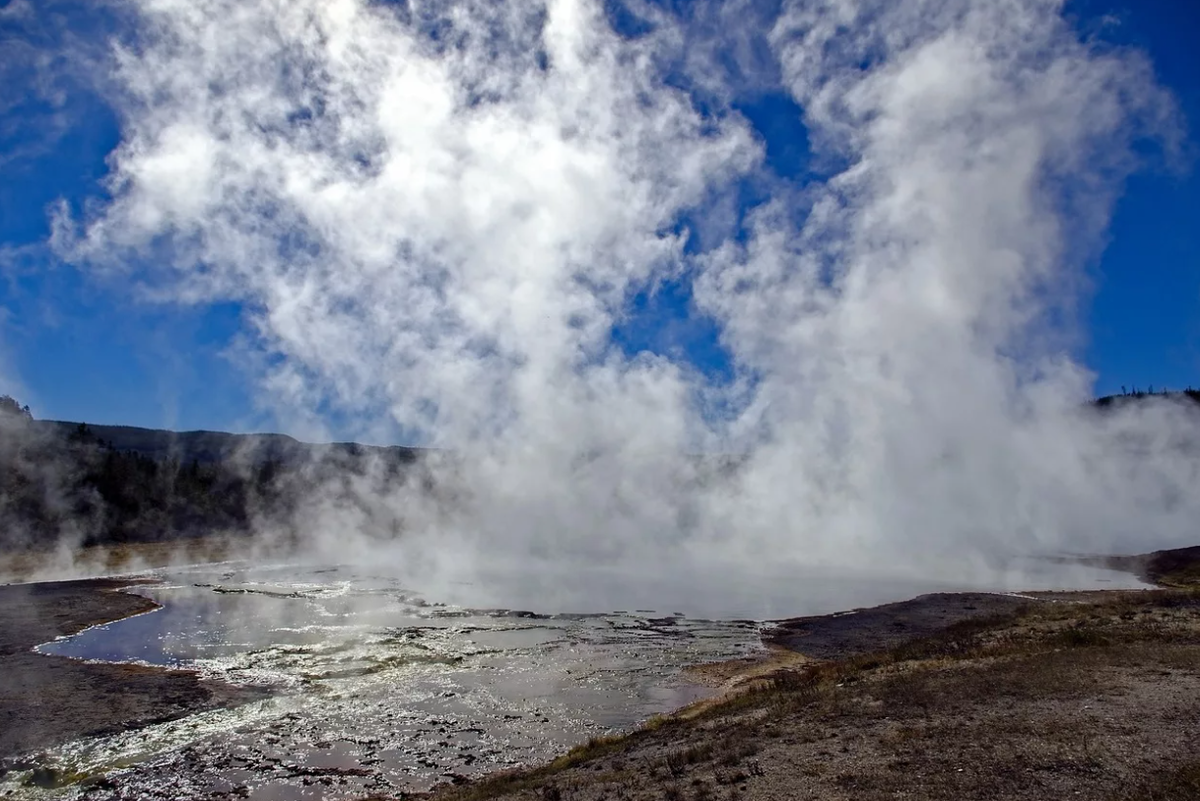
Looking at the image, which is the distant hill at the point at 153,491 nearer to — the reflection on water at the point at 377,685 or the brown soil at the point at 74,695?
the reflection on water at the point at 377,685

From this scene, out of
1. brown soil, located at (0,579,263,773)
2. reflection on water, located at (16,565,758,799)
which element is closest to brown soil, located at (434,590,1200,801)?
reflection on water, located at (16,565,758,799)

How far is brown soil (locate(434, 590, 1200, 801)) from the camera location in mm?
9383

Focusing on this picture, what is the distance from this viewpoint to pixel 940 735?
1121 centimetres

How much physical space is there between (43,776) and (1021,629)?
24.0 meters

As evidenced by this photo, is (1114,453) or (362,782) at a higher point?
(1114,453)

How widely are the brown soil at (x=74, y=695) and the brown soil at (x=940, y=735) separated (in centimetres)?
909

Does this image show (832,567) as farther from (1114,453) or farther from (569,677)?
(1114,453)

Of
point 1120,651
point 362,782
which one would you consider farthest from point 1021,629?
point 362,782

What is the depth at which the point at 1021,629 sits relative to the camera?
22.1 meters

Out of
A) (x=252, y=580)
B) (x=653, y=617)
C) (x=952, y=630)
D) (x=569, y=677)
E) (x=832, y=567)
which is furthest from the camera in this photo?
(x=832, y=567)

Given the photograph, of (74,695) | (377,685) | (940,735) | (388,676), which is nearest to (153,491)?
(74,695)

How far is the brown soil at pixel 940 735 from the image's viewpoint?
9383 mm

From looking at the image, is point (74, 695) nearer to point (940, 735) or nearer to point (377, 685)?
point (377, 685)

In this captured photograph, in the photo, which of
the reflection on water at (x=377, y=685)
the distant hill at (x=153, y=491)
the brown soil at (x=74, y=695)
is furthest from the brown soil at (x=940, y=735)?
the distant hill at (x=153, y=491)
